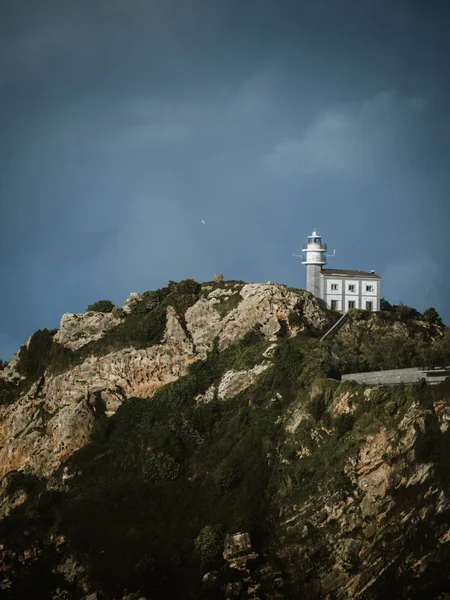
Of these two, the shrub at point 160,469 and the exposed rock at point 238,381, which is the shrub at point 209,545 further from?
the exposed rock at point 238,381

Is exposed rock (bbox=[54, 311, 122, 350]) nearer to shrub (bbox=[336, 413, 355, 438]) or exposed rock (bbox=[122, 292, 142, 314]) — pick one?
exposed rock (bbox=[122, 292, 142, 314])

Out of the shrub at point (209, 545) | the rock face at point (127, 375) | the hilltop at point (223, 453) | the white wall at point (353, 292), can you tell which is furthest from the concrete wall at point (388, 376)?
the white wall at point (353, 292)

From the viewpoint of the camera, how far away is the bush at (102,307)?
87375 millimetres

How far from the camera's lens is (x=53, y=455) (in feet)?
256

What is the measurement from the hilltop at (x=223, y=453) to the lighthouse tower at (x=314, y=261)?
5.13m

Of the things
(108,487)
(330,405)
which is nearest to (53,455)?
(108,487)

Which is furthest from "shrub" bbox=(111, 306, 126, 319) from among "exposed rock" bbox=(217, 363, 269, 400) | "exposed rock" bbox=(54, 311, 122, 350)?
"exposed rock" bbox=(217, 363, 269, 400)

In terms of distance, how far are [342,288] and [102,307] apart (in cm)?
2023

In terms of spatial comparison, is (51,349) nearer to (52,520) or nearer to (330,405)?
(52,520)

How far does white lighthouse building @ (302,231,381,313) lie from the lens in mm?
84500

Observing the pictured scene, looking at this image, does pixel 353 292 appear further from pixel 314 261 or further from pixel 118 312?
pixel 118 312

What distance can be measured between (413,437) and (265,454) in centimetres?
1126

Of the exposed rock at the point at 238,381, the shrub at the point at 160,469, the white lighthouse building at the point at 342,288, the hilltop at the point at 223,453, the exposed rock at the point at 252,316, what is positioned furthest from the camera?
the white lighthouse building at the point at 342,288

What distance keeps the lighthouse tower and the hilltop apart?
16.8ft
